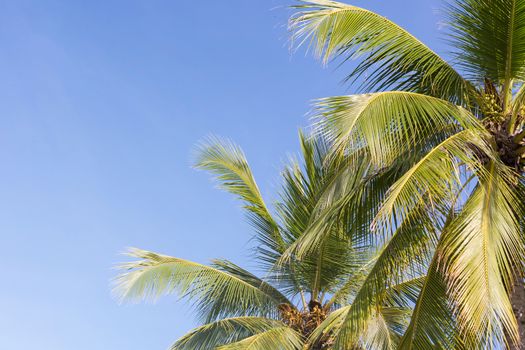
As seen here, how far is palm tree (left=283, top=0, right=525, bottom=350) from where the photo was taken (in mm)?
7332

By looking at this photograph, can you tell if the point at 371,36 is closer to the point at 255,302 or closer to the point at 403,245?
the point at 403,245

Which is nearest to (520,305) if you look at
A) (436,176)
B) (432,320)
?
(432,320)

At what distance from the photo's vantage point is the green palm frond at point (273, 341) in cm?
1080

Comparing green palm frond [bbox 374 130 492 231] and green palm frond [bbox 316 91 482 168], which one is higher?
green palm frond [bbox 316 91 482 168]

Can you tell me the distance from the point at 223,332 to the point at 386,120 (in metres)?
5.55

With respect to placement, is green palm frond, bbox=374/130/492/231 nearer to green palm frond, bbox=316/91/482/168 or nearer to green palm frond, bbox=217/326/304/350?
green palm frond, bbox=316/91/482/168

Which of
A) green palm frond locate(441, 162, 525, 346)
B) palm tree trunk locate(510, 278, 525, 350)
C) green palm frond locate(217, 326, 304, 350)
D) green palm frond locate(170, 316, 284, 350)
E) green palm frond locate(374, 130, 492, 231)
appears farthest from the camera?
green palm frond locate(170, 316, 284, 350)

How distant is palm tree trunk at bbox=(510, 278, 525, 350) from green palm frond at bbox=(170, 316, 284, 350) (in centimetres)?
471

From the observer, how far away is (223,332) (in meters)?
12.2

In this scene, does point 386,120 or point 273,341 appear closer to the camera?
point 386,120

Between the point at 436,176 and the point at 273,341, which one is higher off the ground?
the point at 436,176

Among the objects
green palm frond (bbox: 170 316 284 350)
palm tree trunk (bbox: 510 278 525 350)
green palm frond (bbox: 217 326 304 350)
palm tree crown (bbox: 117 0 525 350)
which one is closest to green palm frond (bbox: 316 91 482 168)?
palm tree crown (bbox: 117 0 525 350)

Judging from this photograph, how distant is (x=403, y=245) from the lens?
8367mm

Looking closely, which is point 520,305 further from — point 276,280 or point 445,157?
point 276,280
